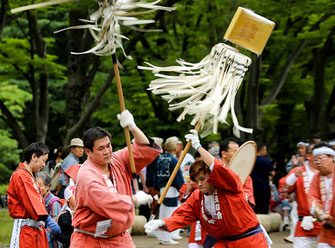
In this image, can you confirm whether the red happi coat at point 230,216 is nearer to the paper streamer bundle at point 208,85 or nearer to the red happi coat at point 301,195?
the paper streamer bundle at point 208,85

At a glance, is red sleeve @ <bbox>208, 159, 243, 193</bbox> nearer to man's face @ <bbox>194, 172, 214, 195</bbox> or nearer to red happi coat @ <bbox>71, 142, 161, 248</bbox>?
man's face @ <bbox>194, 172, 214, 195</bbox>

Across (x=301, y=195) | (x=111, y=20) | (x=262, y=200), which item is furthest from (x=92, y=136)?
(x=262, y=200)

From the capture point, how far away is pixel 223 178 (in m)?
4.91

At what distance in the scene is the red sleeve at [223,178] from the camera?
483 cm

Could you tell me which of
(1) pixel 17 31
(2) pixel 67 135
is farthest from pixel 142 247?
(1) pixel 17 31

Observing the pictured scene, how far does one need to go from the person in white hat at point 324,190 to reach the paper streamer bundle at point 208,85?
1.97 m

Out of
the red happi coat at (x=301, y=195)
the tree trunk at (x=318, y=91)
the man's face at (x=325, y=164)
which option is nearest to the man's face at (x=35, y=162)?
the man's face at (x=325, y=164)

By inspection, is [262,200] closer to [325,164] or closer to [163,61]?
[163,61]

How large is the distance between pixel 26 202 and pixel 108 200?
83.1 inches

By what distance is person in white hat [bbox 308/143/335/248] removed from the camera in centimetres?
612

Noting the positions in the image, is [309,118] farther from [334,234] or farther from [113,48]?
[113,48]

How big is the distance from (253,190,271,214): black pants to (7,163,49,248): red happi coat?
6.77 meters

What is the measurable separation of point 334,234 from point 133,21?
3418 mm

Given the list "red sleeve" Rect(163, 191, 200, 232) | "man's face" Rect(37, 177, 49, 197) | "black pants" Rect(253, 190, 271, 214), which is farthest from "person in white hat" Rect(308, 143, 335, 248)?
"black pants" Rect(253, 190, 271, 214)
